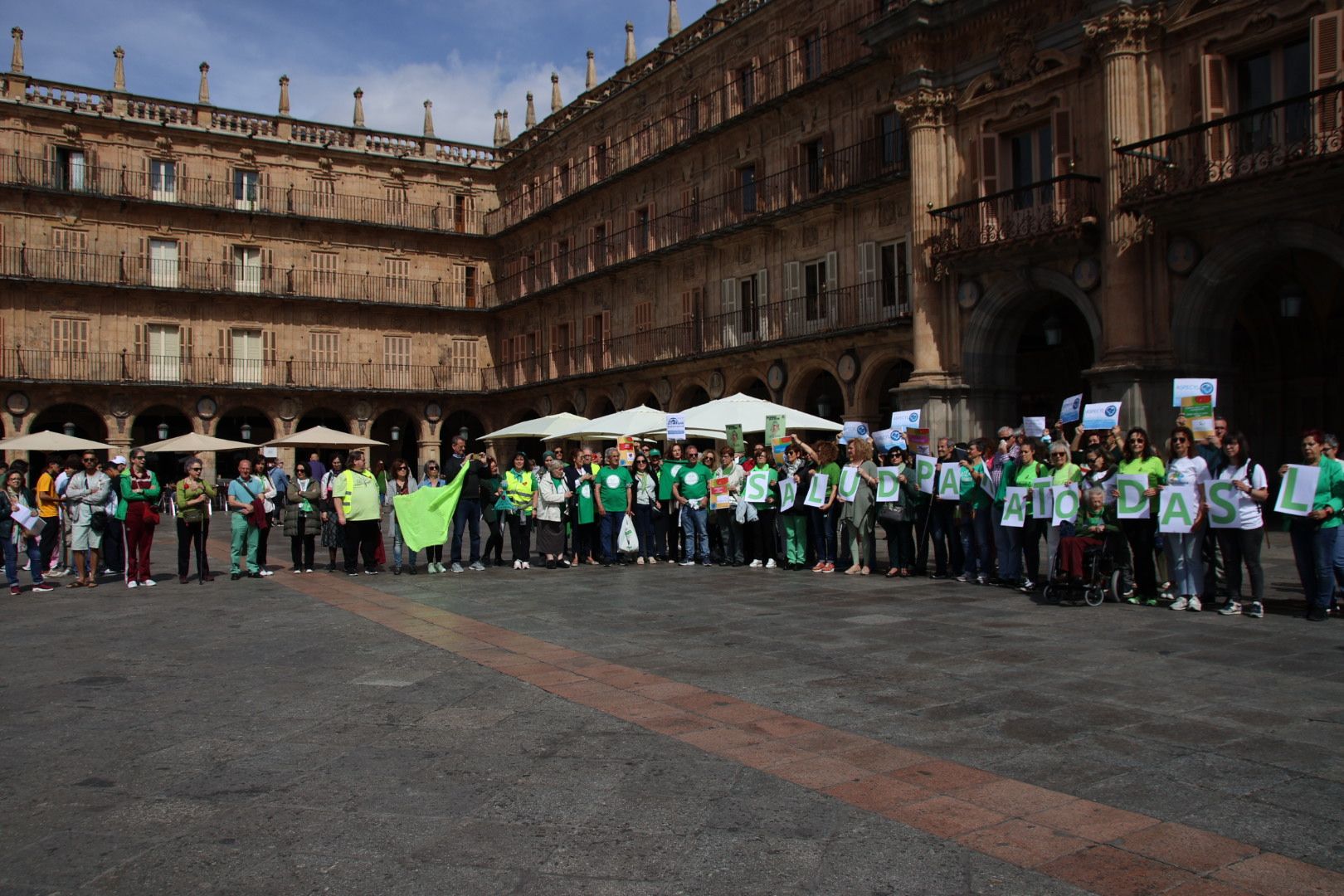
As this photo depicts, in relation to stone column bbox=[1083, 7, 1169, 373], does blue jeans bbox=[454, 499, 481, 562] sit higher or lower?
lower

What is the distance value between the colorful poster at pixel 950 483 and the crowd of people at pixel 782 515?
3cm

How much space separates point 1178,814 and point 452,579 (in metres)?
10.6

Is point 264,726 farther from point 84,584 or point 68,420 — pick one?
point 68,420

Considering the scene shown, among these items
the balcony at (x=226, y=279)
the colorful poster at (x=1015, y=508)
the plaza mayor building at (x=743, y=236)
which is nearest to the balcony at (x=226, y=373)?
the plaza mayor building at (x=743, y=236)

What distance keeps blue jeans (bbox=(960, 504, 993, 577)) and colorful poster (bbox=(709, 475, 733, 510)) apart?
3659 mm

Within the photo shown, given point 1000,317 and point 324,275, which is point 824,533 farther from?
point 324,275

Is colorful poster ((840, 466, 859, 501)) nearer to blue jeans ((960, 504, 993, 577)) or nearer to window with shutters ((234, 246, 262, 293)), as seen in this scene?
blue jeans ((960, 504, 993, 577))

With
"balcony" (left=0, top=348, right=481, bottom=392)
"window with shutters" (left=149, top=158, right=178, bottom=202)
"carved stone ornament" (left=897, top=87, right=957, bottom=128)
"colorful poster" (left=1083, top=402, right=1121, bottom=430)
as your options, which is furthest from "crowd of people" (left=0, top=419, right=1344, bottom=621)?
"window with shutters" (left=149, top=158, right=178, bottom=202)

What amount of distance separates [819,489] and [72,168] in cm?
3444

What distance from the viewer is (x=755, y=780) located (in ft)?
16.0

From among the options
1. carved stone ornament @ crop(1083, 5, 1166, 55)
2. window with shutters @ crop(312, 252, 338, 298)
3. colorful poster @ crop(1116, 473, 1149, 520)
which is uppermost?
window with shutters @ crop(312, 252, 338, 298)

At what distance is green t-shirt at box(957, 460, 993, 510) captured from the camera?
12.0 m

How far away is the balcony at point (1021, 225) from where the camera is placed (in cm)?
1856

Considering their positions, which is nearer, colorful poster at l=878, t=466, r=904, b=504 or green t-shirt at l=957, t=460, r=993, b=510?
green t-shirt at l=957, t=460, r=993, b=510
